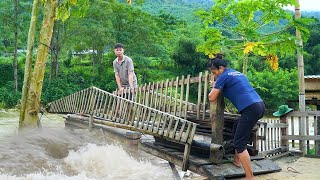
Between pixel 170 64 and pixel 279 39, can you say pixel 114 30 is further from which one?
pixel 279 39

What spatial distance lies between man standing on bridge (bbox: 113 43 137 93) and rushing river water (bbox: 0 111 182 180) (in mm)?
1487

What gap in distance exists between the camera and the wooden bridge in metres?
5.82

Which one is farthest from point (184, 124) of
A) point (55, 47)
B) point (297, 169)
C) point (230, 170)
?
point (55, 47)

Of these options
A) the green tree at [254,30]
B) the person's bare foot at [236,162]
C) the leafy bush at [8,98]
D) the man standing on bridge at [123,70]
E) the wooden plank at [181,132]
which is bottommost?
the person's bare foot at [236,162]

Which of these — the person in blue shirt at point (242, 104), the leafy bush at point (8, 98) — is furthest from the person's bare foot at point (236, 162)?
the leafy bush at point (8, 98)

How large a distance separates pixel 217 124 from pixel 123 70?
4575mm

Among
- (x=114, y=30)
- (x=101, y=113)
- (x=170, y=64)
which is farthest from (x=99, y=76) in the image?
(x=101, y=113)

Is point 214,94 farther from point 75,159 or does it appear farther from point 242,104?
point 75,159

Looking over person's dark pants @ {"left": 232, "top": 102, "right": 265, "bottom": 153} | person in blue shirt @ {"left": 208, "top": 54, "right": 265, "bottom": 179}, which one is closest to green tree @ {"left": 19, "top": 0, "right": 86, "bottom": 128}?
person in blue shirt @ {"left": 208, "top": 54, "right": 265, "bottom": 179}

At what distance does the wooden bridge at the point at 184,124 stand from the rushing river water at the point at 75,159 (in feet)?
2.58

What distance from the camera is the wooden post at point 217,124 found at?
18.9 feet

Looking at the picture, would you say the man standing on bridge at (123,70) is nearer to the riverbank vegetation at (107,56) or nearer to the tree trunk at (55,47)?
the riverbank vegetation at (107,56)

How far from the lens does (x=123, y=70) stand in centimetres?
983

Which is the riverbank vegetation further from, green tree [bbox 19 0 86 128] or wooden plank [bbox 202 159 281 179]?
wooden plank [bbox 202 159 281 179]
